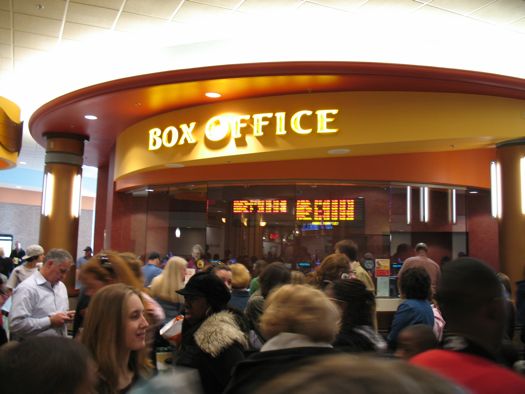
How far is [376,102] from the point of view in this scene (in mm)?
7328

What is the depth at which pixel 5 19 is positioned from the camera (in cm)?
743

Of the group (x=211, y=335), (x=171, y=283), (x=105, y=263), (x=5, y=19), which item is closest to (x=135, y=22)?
(x=5, y=19)

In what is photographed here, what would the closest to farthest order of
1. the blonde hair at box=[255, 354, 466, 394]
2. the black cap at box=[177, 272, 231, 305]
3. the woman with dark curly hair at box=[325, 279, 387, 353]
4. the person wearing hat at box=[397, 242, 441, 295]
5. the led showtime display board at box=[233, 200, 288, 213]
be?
the blonde hair at box=[255, 354, 466, 394] → the woman with dark curly hair at box=[325, 279, 387, 353] → the black cap at box=[177, 272, 231, 305] → the person wearing hat at box=[397, 242, 441, 295] → the led showtime display board at box=[233, 200, 288, 213]

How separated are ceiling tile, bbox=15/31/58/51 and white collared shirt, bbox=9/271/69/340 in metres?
4.90

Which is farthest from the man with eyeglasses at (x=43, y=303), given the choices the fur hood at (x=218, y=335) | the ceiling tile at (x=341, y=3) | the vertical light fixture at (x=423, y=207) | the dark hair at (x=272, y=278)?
the vertical light fixture at (x=423, y=207)

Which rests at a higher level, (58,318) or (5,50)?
(5,50)

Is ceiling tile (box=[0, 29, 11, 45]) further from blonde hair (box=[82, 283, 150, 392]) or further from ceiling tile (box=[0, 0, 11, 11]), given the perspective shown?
blonde hair (box=[82, 283, 150, 392])

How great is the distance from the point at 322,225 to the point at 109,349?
7059 mm

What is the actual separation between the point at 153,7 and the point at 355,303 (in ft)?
16.6

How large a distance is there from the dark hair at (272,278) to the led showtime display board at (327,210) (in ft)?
14.8

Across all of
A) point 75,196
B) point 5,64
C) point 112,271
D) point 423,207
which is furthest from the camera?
point 75,196

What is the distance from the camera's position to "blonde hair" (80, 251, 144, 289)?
11.9 feet

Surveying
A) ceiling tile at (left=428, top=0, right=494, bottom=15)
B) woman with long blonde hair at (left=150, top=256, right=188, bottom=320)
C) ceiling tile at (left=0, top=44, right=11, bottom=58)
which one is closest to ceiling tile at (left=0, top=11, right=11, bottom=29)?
ceiling tile at (left=0, top=44, right=11, bottom=58)

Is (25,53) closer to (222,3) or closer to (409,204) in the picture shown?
(222,3)
